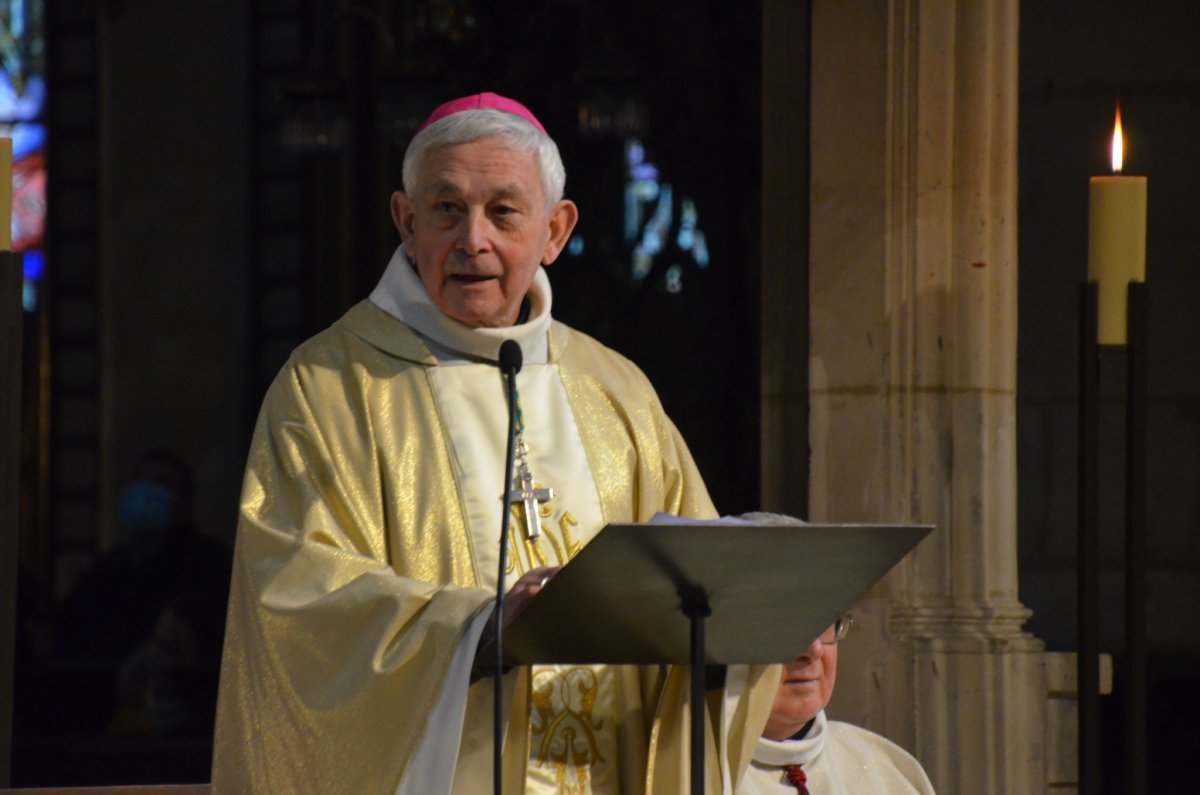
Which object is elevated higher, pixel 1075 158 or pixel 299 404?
pixel 1075 158

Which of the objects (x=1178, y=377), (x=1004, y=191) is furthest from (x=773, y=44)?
(x=1178, y=377)

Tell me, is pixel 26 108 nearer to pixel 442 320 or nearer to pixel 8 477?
pixel 8 477

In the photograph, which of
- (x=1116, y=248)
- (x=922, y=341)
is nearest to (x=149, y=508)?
(x=922, y=341)

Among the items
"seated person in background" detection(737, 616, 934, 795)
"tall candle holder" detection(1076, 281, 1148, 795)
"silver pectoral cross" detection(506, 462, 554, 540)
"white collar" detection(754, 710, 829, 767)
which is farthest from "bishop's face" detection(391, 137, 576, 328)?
"tall candle holder" detection(1076, 281, 1148, 795)

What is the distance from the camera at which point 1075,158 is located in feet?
21.8

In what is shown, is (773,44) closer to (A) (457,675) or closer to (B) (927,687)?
(B) (927,687)

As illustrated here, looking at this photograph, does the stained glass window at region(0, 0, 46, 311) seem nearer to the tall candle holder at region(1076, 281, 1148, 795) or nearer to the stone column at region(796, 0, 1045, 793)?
the stone column at region(796, 0, 1045, 793)

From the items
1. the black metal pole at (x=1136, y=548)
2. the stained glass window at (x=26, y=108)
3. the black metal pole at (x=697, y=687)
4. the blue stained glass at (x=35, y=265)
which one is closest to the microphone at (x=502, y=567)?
the black metal pole at (x=697, y=687)

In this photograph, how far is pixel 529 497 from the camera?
3688 millimetres

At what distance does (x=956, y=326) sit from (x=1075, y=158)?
122cm

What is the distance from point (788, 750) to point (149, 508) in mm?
3753

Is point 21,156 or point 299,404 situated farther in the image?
point 21,156

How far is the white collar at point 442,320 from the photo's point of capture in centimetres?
372

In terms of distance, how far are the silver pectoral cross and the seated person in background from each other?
693 mm
